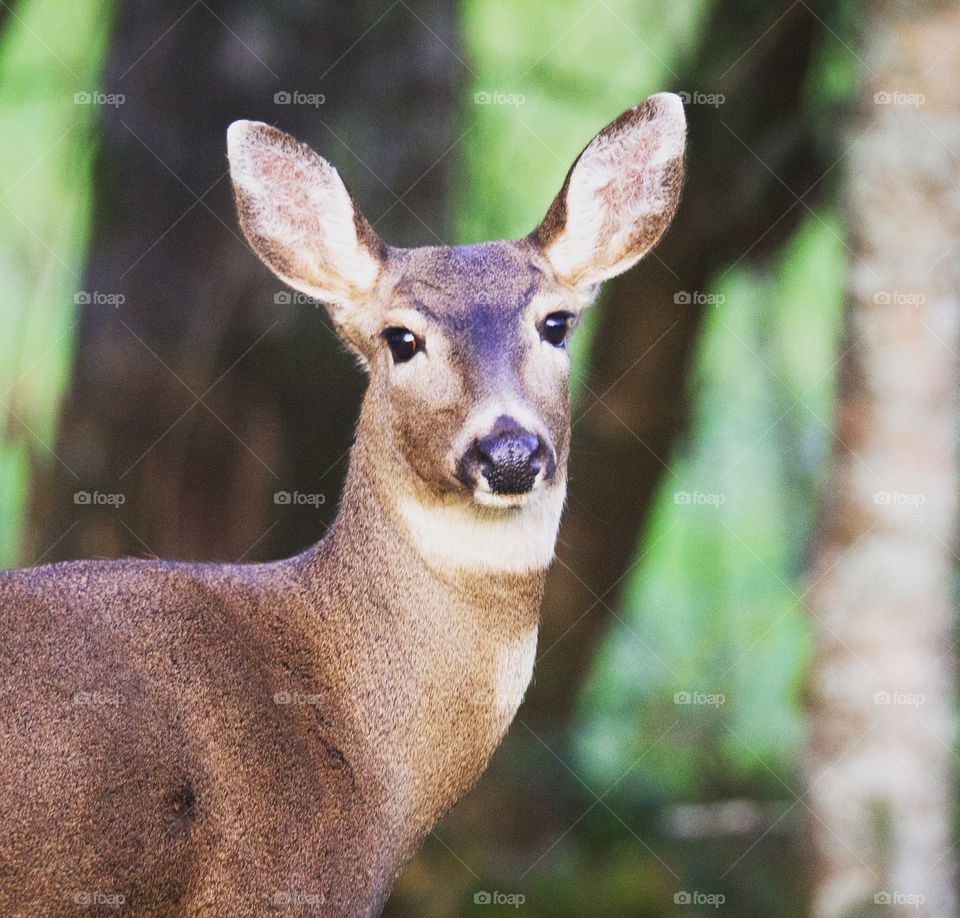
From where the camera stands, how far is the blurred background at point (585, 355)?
7418 millimetres

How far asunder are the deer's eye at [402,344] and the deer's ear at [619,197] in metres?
0.58

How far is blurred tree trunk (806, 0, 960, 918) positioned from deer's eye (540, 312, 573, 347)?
3.09 meters

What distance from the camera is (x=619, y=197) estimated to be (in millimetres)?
5086

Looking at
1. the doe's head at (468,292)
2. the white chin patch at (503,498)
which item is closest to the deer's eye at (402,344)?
the doe's head at (468,292)

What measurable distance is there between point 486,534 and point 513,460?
46 centimetres

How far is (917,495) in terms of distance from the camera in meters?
7.37

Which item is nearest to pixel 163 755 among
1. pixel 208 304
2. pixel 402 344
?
pixel 402 344

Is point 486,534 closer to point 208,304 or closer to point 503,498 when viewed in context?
point 503,498

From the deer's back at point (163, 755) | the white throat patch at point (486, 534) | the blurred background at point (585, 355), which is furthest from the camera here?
the blurred background at point (585, 355)

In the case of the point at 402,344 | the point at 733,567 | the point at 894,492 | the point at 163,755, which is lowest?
the point at 733,567

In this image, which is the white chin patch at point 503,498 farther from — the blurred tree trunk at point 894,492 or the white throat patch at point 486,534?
the blurred tree trunk at point 894,492

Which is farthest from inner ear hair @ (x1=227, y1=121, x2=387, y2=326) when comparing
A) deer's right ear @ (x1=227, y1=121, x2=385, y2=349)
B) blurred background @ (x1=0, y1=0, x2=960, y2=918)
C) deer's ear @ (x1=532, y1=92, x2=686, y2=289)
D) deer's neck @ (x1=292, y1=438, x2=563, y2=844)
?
blurred background @ (x1=0, y1=0, x2=960, y2=918)

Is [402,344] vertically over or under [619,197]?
under

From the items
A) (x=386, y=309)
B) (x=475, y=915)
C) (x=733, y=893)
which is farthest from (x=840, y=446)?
(x=386, y=309)
